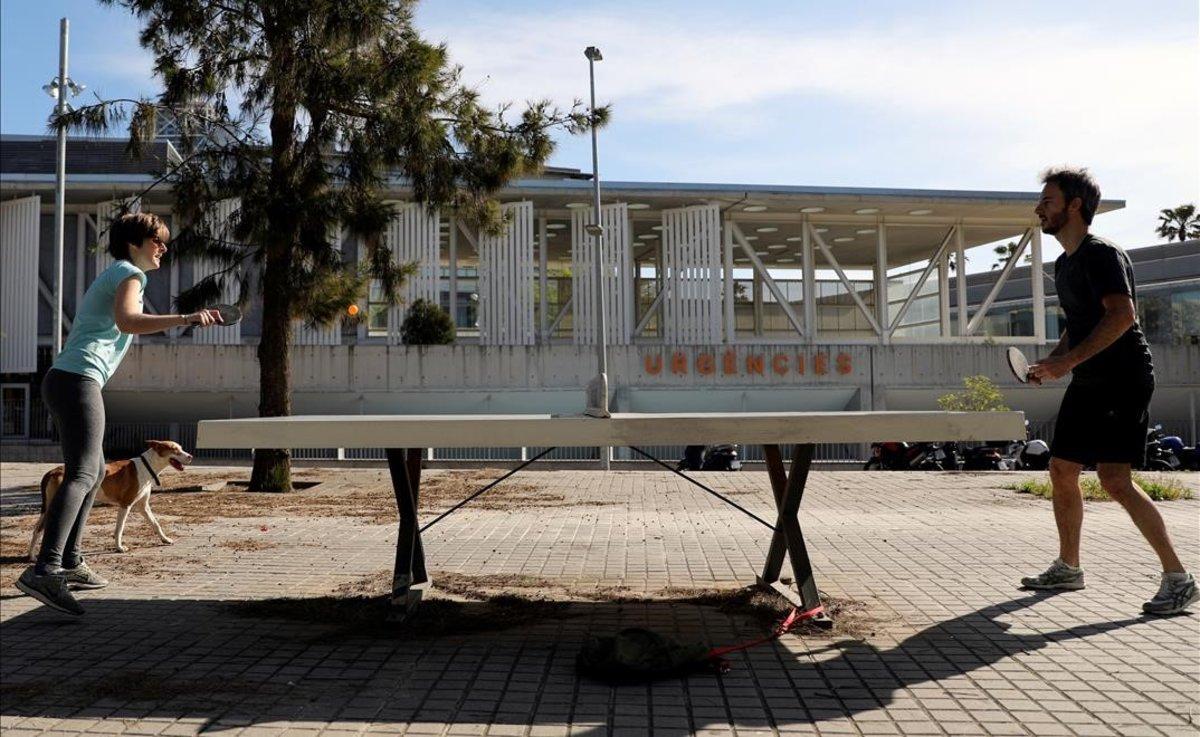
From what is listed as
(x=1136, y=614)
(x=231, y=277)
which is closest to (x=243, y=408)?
(x=231, y=277)

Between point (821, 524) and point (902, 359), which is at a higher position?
point (902, 359)

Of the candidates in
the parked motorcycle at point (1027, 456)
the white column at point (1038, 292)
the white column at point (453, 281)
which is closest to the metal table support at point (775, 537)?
the parked motorcycle at point (1027, 456)

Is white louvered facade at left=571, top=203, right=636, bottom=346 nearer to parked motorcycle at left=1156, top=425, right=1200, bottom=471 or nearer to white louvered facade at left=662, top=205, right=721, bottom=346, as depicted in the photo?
white louvered facade at left=662, top=205, right=721, bottom=346

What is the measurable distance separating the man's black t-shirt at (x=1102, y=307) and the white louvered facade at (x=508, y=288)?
23818mm

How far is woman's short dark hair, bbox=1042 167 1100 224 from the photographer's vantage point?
5.05 metres

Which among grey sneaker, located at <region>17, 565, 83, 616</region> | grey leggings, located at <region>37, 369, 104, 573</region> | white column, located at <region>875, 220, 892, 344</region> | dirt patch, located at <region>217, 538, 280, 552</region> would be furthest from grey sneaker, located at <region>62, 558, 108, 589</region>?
white column, located at <region>875, 220, 892, 344</region>

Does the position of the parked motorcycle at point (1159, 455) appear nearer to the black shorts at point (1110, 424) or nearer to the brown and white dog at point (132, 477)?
the black shorts at point (1110, 424)

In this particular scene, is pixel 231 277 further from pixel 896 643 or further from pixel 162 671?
pixel 896 643

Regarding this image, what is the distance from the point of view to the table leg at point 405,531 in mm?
4656

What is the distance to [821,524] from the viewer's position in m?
9.15

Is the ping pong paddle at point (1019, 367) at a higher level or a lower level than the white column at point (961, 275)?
lower

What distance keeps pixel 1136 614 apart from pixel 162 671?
14.6 feet

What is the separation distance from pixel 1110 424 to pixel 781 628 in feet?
6.32

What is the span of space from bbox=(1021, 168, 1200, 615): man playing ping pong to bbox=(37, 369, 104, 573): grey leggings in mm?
4562
